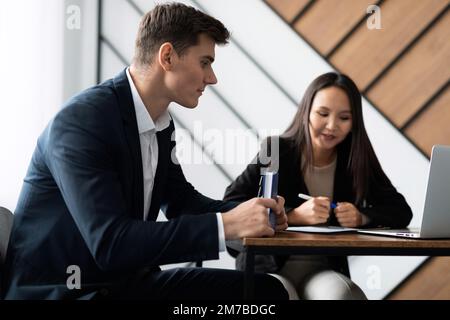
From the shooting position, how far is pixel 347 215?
169cm

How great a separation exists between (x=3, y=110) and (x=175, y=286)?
133cm

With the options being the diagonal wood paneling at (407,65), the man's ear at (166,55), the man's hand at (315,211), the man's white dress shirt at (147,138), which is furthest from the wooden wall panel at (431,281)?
the man's ear at (166,55)

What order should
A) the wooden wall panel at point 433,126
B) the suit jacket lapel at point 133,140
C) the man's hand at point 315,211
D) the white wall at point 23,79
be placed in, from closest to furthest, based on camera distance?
the suit jacket lapel at point 133,140
the man's hand at point 315,211
the white wall at point 23,79
the wooden wall panel at point 433,126

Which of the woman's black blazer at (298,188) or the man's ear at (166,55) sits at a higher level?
the man's ear at (166,55)

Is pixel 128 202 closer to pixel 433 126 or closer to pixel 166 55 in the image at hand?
pixel 166 55

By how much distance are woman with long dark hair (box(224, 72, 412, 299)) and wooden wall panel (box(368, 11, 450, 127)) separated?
2.05 ft

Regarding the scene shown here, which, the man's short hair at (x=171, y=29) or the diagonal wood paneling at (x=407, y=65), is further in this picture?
the diagonal wood paneling at (x=407, y=65)

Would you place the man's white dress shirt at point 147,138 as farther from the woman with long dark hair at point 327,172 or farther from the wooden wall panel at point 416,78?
the wooden wall panel at point 416,78

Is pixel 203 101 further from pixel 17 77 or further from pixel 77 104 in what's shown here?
pixel 77 104

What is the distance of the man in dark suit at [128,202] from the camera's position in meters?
1.14

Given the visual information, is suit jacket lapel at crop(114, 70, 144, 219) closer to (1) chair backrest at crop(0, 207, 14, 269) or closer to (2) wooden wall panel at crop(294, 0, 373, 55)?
(1) chair backrest at crop(0, 207, 14, 269)

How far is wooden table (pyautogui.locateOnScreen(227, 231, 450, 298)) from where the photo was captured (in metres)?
1.19

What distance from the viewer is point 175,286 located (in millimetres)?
1381

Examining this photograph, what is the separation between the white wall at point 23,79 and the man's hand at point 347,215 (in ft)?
4.31
